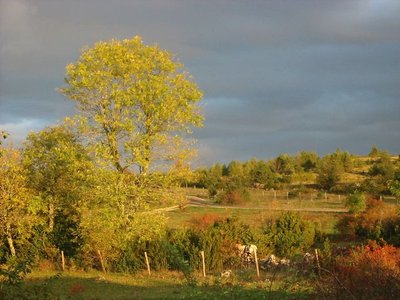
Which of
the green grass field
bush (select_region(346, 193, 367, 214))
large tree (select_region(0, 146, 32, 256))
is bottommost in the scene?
the green grass field

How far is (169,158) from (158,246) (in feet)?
17.2

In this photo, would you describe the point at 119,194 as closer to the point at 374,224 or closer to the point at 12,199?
the point at 12,199

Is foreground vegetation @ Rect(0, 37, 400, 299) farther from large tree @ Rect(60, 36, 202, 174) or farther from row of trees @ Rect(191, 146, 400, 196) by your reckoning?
row of trees @ Rect(191, 146, 400, 196)

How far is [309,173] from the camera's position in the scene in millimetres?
109625

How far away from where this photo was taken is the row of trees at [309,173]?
283 ft

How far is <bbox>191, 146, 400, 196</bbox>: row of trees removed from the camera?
86.3 metres

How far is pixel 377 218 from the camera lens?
38.4m

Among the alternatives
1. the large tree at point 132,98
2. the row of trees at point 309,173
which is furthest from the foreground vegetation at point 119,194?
the row of trees at point 309,173

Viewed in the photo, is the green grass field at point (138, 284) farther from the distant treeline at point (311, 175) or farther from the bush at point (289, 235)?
the distant treeline at point (311, 175)

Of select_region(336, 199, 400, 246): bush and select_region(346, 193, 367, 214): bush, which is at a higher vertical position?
select_region(346, 193, 367, 214): bush

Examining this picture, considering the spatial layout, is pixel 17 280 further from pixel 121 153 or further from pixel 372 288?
pixel 121 153

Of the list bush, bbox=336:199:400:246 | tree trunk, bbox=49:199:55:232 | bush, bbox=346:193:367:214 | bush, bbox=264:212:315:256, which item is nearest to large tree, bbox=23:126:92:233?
tree trunk, bbox=49:199:55:232

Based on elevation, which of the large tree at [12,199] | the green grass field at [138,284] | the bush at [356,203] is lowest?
the green grass field at [138,284]

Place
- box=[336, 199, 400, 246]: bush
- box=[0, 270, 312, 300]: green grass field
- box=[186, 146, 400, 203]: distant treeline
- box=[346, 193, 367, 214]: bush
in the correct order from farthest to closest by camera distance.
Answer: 1. box=[186, 146, 400, 203]: distant treeline
2. box=[346, 193, 367, 214]: bush
3. box=[336, 199, 400, 246]: bush
4. box=[0, 270, 312, 300]: green grass field
